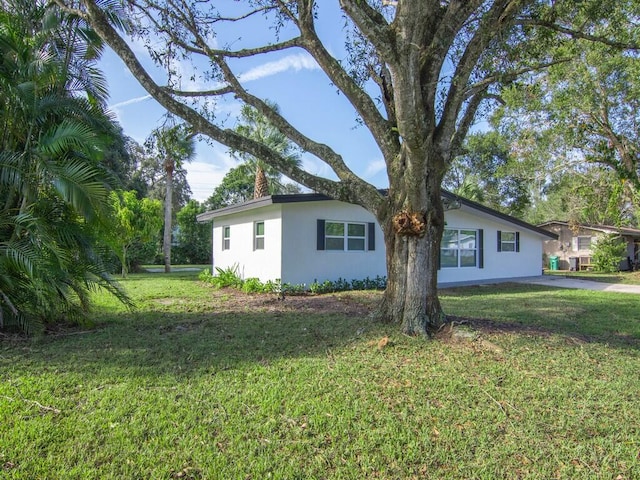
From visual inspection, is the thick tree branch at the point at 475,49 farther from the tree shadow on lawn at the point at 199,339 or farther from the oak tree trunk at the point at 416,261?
the tree shadow on lawn at the point at 199,339

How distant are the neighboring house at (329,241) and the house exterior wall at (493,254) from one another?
0.13ft

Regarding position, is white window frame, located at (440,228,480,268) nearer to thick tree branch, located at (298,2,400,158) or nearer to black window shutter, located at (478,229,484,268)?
black window shutter, located at (478,229,484,268)

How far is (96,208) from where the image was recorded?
5.80 meters

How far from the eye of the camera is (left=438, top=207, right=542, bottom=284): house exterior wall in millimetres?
14820

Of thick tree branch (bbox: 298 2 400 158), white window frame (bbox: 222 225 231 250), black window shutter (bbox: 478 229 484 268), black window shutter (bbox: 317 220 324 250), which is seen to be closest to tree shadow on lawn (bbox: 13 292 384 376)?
thick tree branch (bbox: 298 2 400 158)

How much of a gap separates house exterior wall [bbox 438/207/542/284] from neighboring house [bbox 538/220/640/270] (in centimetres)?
926

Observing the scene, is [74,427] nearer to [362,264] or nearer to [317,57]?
[317,57]

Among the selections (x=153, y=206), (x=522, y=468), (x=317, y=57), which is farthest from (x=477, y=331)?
(x=153, y=206)

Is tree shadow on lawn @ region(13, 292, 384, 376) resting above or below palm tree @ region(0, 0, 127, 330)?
below

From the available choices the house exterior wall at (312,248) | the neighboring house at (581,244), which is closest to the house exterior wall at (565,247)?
the neighboring house at (581,244)

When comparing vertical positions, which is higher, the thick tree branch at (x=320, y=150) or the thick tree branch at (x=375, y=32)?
the thick tree branch at (x=375, y=32)

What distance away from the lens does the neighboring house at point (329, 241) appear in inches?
449

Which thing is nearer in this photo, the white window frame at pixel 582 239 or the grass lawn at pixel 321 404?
the grass lawn at pixel 321 404

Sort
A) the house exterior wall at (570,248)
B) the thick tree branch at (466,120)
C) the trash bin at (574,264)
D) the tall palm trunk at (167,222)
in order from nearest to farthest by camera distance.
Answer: the thick tree branch at (466,120) < the tall palm trunk at (167,222) < the house exterior wall at (570,248) < the trash bin at (574,264)
